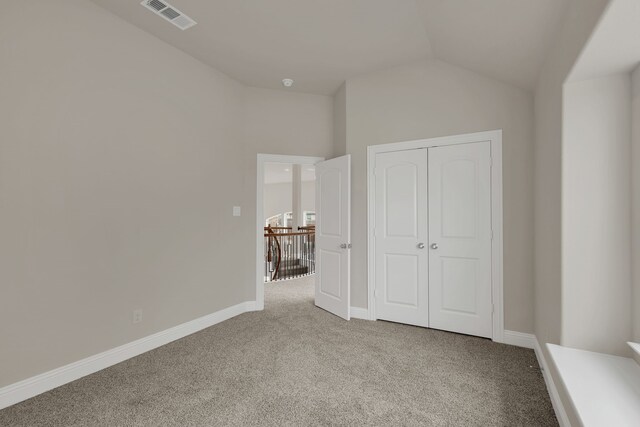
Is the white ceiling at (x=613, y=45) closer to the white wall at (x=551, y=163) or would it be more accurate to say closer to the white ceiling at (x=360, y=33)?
the white wall at (x=551, y=163)

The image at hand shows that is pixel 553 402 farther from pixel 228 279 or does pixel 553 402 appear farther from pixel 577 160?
pixel 228 279

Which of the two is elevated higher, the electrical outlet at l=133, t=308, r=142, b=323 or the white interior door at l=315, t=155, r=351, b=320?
the white interior door at l=315, t=155, r=351, b=320

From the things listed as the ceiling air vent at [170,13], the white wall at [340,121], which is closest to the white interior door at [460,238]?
the white wall at [340,121]

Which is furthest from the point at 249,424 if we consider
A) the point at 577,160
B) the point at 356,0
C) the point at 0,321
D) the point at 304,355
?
the point at 356,0

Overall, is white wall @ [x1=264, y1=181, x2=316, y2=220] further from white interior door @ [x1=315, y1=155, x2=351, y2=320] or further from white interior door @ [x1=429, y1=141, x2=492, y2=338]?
white interior door @ [x1=429, y1=141, x2=492, y2=338]

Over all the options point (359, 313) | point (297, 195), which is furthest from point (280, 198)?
point (359, 313)

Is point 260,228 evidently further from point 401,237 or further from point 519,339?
point 519,339

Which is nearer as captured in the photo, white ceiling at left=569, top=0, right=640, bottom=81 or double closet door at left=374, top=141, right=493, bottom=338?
white ceiling at left=569, top=0, right=640, bottom=81

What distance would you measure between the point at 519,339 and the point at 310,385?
2069mm

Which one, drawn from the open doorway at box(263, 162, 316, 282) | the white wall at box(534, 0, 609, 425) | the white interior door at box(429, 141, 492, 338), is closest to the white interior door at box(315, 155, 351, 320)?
the open doorway at box(263, 162, 316, 282)

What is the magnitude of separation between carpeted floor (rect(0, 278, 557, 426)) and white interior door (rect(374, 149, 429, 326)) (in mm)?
353

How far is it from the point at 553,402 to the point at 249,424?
74.8 inches

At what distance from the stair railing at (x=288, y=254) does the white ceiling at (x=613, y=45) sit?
5242 millimetres

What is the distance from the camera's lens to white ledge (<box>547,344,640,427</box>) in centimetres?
129
